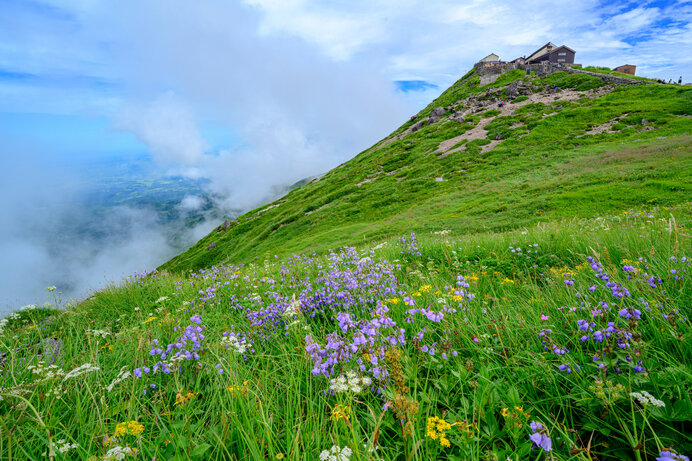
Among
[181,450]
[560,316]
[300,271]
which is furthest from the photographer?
[300,271]

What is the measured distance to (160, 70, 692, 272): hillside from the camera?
2659 centimetres

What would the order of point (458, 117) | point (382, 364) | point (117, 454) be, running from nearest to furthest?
point (117, 454) → point (382, 364) → point (458, 117)

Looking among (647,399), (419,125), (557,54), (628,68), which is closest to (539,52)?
(557,54)

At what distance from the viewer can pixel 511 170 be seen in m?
41.7

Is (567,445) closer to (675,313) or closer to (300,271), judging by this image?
(675,313)

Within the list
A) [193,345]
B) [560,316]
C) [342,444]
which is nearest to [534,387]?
[560,316]

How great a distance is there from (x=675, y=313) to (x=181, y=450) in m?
4.68

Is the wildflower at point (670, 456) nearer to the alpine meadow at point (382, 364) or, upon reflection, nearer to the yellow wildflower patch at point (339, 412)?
the alpine meadow at point (382, 364)

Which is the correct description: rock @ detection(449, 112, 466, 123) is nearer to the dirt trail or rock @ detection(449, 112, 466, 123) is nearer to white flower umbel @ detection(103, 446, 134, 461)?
the dirt trail

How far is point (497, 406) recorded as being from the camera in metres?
2.62

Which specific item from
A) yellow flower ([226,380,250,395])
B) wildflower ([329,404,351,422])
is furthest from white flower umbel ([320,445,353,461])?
yellow flower ([226,380,250,395])

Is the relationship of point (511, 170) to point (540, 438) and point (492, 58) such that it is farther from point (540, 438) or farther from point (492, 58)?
point (492, 58)

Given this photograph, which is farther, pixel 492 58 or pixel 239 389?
pixel 492 58

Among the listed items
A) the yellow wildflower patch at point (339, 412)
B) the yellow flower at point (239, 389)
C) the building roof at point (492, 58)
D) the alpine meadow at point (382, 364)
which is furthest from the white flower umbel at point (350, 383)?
the building roof at point (492, 58)
